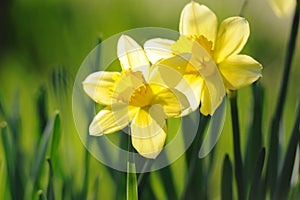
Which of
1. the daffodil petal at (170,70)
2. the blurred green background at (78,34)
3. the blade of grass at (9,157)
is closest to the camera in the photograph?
the daffodil petal at (170,70)

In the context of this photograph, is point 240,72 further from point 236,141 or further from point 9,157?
point 9,157

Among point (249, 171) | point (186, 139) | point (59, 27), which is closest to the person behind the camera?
point (186, 139)

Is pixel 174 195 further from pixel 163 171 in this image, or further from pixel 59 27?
pixel 59 27

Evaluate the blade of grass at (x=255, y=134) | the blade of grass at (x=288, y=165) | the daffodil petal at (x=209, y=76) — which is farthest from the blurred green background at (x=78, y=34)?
the daffodil petal at (x=209, y=76)

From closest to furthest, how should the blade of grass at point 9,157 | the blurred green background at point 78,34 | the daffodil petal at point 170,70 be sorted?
1. the daffodil petal at point 170,70
2. the blade of grass at point 9,157
3. the blurred green background at point 78,34

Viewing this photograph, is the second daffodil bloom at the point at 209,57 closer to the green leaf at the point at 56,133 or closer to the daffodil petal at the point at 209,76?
the daffodil petal at the point at 209,76

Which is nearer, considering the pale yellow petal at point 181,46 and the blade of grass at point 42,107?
the pale yellow petal at point 181,46

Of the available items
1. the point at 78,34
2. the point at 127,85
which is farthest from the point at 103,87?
the point at 78,34


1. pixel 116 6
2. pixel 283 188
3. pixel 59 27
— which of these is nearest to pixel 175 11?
pixel 116 6
